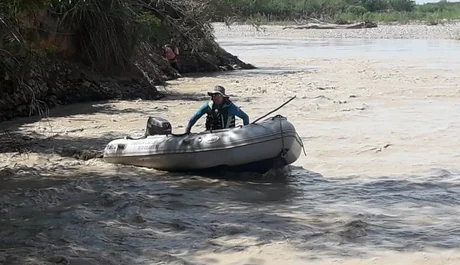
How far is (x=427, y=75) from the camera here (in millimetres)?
23094

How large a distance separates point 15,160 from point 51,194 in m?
2.08

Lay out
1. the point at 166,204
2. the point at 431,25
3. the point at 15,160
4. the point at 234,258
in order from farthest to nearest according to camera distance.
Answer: the point at 431,25 < the point at 15,160 < the point at 166,204 < the point at 234,258

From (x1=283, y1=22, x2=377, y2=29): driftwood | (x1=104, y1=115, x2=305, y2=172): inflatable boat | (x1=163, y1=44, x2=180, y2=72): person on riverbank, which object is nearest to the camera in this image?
(x1=104, y1=115, x2=305, y2=172): inflatable boat

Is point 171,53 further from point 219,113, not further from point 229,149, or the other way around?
point 229,149

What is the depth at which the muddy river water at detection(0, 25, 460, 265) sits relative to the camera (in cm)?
657

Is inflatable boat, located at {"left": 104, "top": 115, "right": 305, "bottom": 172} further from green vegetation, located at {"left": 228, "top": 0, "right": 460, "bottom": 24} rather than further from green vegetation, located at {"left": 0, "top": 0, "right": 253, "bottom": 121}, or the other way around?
green vegetation, located at {"left": 228, "top": 0, "right": 460, "bottom": 24}

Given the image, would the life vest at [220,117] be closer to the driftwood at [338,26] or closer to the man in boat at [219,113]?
the man in boat at [219,113]

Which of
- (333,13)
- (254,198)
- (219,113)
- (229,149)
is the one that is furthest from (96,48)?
(333,13)

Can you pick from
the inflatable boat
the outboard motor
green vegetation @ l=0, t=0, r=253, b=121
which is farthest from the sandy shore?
the inflatable boat

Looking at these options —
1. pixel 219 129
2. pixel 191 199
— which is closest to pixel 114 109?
pixel 219 129

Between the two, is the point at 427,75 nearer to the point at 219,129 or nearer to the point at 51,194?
the point at 219,129

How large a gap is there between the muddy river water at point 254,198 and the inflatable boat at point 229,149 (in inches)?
7.3

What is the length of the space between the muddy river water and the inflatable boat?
0.19 metres

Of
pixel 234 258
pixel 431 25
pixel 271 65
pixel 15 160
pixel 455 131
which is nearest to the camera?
pixel 234 258
